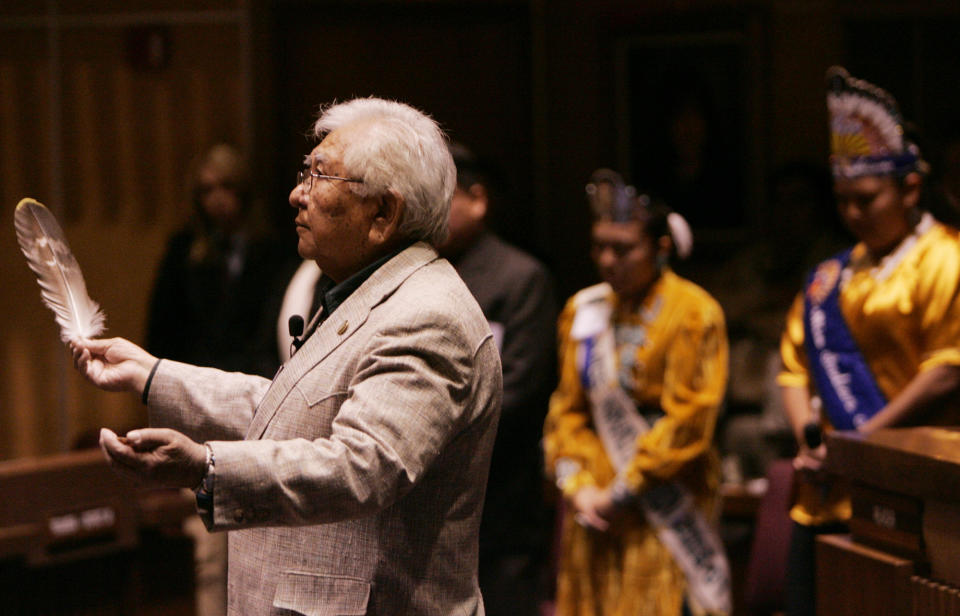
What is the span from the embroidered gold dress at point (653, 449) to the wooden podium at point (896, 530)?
1.04m

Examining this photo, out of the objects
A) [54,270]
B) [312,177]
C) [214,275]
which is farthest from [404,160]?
[214,275]

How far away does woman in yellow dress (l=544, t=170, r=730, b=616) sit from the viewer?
3512 mm

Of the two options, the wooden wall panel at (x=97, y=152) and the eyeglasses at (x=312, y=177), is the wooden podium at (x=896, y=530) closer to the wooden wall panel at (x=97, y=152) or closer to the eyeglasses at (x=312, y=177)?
the eyeglasses at (x=312, y=177)

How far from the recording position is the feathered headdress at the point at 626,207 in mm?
3678

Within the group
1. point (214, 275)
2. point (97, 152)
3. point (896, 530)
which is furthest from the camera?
point (97, 152)

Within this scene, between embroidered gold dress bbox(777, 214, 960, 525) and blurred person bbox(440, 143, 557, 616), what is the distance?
65 centimetres

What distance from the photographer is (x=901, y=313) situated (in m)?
2.88

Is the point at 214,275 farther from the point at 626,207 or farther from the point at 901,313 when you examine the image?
the point at 901,313

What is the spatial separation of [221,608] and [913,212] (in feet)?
6.63

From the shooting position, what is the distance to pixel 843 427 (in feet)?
9.78

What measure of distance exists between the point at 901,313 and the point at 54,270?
1847mm

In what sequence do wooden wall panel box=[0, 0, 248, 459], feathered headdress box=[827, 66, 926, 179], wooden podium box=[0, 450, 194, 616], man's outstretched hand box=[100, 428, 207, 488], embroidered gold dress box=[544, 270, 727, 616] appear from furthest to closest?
wooden wall panel box=[0, 0, 248, 459] → embroidered gold dress box=[544, 270, 727, 616] → feathered headdress box=[827, 66, 926, 179] → wooden podium box=[0, 450, 194, 616] → man's outstretched hand box=[100, 428, 207, 488]

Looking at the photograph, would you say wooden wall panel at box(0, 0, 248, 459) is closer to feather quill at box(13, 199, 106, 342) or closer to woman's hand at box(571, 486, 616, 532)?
woman's hand at box(571, 486, 616, 532)

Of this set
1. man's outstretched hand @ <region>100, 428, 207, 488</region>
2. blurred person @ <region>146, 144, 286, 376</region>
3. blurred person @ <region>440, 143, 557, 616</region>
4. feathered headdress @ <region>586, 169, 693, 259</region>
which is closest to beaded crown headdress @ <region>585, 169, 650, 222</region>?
feathered headdress @ <region>586, 169, 693, 259</region>
